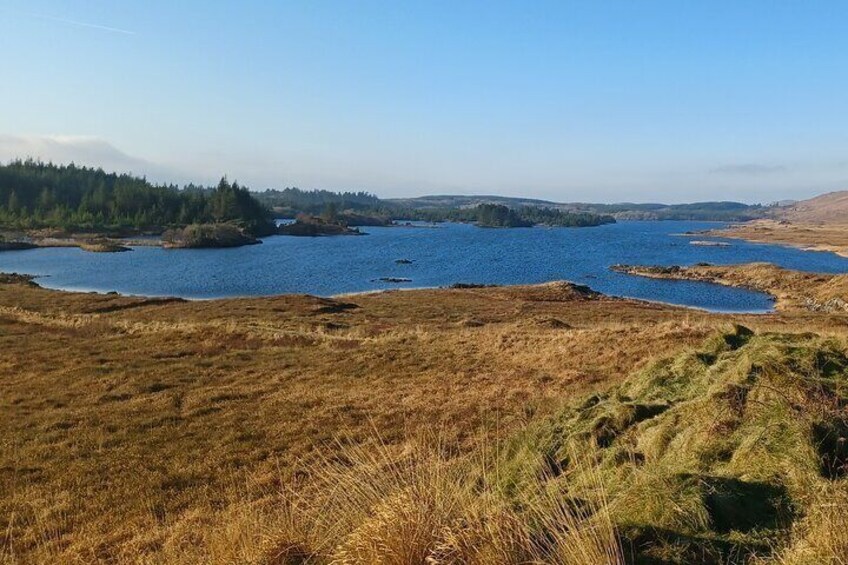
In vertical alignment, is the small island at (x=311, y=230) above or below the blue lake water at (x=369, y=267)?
above

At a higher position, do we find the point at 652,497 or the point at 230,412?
the point at 652,497

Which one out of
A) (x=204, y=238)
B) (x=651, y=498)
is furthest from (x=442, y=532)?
(x=204, y=238)

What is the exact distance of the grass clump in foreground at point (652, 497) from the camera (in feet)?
14.1

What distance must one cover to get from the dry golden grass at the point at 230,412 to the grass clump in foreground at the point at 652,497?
0.06m

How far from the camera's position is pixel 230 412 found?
1691 centimetres

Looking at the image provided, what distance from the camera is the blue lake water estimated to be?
7469 cm

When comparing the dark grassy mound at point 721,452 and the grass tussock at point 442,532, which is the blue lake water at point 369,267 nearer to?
the dark grassy mound at point 721,452

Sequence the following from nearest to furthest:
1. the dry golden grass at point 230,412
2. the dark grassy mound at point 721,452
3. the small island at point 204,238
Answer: the dark grassy mound at point 721,452 → the dry golden grass at point 230,412 → the small island at point 204,238

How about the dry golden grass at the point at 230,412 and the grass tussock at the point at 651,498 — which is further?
the dry golden grass at the point at 230,412

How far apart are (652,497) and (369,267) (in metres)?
95.6

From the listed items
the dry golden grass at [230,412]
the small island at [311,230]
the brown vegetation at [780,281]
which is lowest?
the brown vegetation at [780,281]

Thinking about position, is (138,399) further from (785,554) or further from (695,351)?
(785,554)

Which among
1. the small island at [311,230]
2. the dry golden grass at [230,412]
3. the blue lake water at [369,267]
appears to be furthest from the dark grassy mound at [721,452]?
the small island at [311,230]

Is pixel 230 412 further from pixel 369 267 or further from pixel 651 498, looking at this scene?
pixel 369 267
